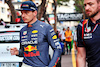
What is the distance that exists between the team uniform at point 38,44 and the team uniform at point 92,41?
0.64 meters

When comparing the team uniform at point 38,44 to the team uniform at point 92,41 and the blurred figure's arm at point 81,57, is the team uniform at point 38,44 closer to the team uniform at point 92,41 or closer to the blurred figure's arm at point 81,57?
the blurred figure's arm at point 81,57

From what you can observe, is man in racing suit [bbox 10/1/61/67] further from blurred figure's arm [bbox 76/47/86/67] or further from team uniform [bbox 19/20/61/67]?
blurred figure's arm [bbox 76/47/86/67]

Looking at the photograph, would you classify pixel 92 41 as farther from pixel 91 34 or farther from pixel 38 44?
pixel 38 44

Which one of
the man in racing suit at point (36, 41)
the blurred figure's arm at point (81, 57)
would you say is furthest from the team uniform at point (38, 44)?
the blurred figure's arm at point (81, 57)

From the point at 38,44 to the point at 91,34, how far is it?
1.02 metres

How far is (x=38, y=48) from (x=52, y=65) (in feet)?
1.20

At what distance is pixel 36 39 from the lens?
3.62 metres

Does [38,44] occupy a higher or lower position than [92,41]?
lower

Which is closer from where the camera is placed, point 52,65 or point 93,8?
point 93,8

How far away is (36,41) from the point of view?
→ 11.9 ft

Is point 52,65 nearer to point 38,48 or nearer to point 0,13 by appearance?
point 38,48

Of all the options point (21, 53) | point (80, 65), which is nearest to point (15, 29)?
point (21, 53)

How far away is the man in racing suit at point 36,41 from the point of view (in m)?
3.54

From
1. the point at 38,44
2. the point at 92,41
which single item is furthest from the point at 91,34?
the point at 38,44
